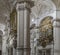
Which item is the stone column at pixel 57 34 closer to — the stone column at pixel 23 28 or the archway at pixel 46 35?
the archway at pixel 46 35

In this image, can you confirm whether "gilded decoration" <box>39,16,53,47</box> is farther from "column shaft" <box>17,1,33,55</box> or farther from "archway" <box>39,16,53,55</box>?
"column shaft" <box>17,1,33,55</box>

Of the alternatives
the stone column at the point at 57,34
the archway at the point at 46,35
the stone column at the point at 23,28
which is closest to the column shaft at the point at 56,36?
the stone column at the point at 57,34

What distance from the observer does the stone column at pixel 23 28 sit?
1241 cm

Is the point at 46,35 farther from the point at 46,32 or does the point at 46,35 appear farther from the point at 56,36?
the point at 56,36

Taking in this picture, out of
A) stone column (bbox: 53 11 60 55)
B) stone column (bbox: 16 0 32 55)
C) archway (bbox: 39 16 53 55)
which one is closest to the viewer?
stone column (bbox: 16 0 32 55)

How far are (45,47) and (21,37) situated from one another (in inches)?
581

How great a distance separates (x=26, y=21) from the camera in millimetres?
13023

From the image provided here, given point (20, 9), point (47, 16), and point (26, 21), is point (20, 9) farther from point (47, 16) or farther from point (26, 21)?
point (47, 16)

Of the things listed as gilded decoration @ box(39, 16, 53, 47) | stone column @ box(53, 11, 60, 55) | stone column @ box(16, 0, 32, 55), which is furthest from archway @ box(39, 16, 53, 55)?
stone column @ box(16, 0, 32, 55)

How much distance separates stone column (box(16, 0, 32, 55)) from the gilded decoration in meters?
13.5

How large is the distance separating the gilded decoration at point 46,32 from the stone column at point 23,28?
44.3 ft

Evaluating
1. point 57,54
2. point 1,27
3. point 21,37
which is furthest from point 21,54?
point 1,27

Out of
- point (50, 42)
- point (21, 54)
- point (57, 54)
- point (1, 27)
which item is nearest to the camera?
point (21, 54)

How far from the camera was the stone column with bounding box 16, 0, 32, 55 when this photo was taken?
12.4 meters
